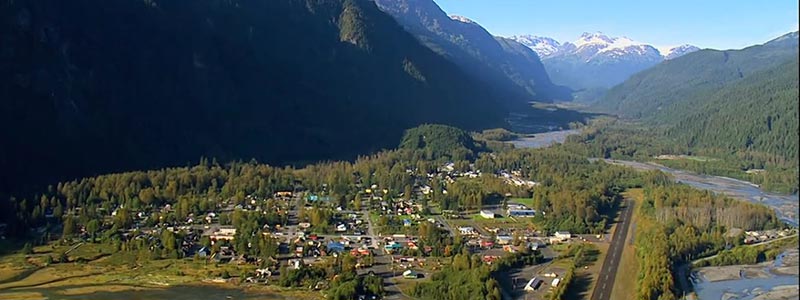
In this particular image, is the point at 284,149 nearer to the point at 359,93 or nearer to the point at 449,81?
the point at 359,93

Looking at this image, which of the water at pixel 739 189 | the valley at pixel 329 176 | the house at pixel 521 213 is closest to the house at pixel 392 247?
the valley at pixel 329 176

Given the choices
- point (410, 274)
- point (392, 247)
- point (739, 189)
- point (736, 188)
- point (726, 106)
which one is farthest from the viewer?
point (726, 106)

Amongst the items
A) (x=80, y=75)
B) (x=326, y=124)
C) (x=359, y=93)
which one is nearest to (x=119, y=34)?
(x=80, y=75)

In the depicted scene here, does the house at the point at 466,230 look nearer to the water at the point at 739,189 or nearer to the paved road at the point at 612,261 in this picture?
the paved road at the point at 612,261

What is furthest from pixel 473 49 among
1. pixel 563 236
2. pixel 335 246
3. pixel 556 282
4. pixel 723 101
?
pixel 556 282

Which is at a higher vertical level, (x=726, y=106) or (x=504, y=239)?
(x=726, y=106)

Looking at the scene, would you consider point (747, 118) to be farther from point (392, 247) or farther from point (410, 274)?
point (410, 274)

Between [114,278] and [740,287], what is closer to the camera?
[740,287]

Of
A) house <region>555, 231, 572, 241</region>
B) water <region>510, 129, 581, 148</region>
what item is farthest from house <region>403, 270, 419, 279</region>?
water <region>510, 129, 581, 148</region>
